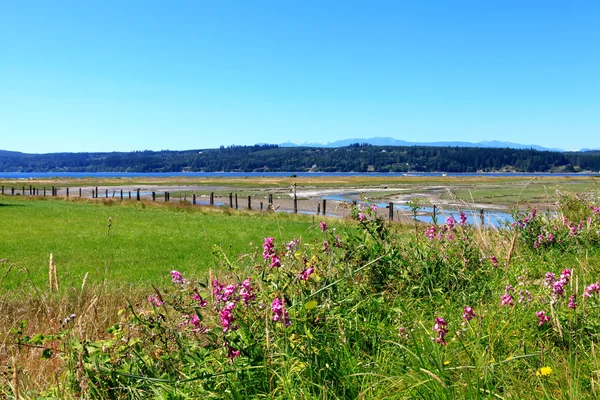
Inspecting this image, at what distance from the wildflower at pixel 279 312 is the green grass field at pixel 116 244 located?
16.1 ft

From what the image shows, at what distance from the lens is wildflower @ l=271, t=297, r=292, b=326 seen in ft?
10.0

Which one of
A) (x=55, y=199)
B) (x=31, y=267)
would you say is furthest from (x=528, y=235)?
(x=55, y=199)

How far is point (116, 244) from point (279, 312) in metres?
16.2

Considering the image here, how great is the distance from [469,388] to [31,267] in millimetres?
13192

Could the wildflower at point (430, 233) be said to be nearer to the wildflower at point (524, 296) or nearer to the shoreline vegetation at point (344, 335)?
the shoreline vegetation at point (344, 335)

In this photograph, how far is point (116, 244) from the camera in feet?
59.2

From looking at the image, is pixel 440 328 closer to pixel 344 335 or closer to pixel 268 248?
pixel 344 335

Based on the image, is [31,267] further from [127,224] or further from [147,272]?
[127,224]

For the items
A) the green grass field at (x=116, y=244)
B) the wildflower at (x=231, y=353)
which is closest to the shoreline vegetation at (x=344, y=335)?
the wildflower at (x=231, y=353)

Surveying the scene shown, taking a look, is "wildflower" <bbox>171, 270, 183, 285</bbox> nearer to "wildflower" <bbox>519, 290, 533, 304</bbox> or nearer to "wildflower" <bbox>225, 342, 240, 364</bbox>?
"wildflower" <bbox>225, 342, 240, 364</bbox>

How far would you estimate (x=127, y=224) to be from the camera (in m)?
25.2

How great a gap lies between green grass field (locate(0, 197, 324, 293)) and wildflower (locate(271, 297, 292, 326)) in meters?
4.92

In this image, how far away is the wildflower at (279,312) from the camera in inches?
120

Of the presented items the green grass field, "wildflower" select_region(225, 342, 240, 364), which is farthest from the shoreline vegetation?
the green grass field
